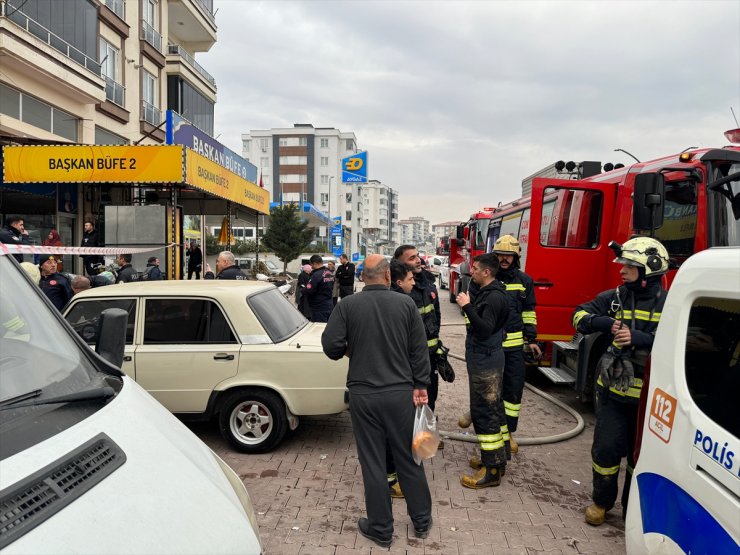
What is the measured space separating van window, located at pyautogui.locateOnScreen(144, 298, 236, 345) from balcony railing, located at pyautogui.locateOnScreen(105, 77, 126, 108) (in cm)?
1650

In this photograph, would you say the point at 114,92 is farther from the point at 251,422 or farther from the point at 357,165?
the point at 357,165

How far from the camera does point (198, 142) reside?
Answer: 12.0 metres

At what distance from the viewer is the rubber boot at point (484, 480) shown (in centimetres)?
445

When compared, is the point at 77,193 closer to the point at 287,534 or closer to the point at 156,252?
the point at 156,252

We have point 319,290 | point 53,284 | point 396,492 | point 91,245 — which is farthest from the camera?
point 91,245

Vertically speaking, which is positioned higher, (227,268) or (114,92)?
(114,92)

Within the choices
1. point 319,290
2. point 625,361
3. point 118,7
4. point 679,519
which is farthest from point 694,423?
point 118,7

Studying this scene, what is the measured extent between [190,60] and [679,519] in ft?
90.5

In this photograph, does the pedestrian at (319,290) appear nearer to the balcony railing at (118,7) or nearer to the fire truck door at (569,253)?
the fire truck door at (569,253)

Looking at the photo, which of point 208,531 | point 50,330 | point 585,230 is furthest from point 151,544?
point 585,230

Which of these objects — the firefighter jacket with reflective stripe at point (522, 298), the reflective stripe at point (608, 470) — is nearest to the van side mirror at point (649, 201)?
the firefighter jacket with reflective stripe at point (522, 298)

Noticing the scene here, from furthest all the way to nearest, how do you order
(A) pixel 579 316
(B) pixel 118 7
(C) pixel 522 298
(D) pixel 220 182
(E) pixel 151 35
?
(E) pixel 151 35 → (B) pixel 118 7 → (D) pixel 220 182 → (C) pixel 522 298 → (A) pixel 579 316

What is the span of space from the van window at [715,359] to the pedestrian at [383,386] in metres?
1.74

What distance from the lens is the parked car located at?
16.5ft
